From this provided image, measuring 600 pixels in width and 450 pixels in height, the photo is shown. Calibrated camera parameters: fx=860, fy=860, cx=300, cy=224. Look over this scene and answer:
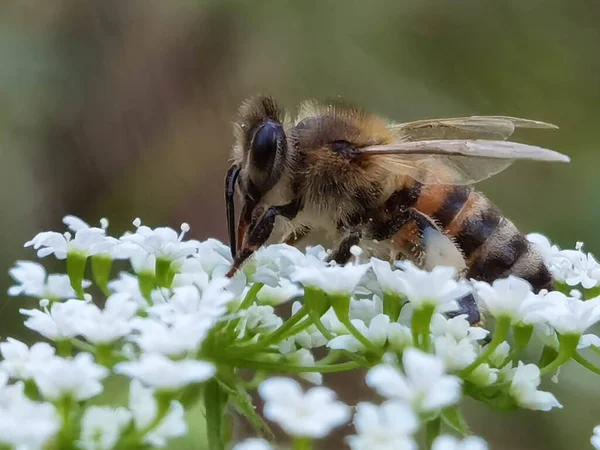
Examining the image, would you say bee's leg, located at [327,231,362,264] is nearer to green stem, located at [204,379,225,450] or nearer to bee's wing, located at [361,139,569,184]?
bee's wing, located at [361,139,569,184]

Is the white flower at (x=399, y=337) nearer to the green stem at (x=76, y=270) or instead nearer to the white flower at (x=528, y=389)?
the white flower at (x=528, y=389)

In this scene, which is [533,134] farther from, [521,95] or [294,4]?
[294,4]

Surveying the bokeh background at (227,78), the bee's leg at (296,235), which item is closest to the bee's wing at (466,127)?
the bee's leg at (296,235)

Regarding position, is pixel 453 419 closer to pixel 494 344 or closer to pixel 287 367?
pixel 494 344

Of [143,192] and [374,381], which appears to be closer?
[374,381]

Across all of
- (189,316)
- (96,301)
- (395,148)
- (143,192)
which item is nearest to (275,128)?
(395,148)

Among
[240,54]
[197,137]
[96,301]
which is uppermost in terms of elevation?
[240,54]
